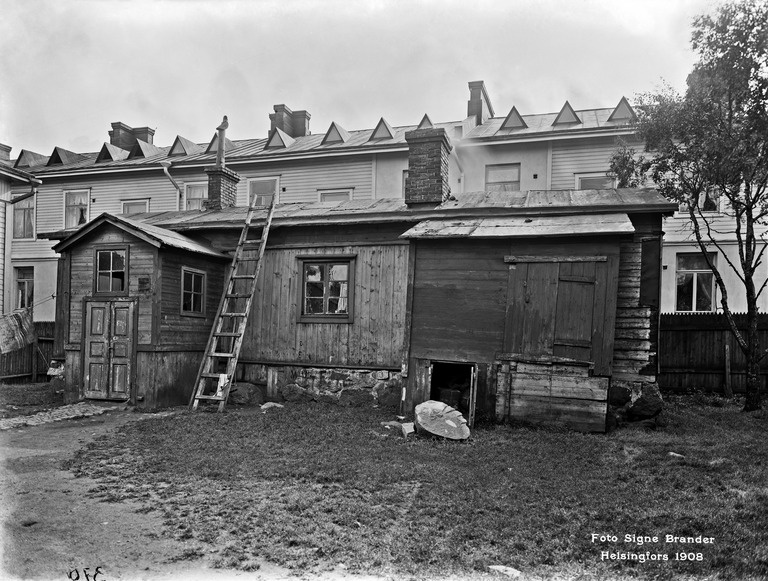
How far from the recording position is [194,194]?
24547 mm

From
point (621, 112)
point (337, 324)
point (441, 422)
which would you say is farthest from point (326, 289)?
point (621, 112)

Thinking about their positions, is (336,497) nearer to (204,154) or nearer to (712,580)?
(712,580)

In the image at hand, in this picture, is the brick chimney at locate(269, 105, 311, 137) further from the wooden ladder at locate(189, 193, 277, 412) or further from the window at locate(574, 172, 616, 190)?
the wooden ladder at locate(189, 193, 277, 412)

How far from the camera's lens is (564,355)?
10398mm

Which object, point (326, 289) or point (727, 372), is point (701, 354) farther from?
point (326, 289)

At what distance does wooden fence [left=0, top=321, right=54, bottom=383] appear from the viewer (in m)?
18.3

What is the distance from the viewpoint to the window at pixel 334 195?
2283 cm

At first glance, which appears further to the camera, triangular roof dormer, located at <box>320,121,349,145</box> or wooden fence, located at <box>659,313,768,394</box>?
triangular roof dormer, located at <box>320,121,349,145</box>

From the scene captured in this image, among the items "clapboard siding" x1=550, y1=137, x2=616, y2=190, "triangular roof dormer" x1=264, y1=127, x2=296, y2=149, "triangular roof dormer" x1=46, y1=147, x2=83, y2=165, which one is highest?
"triangular roof dormer" x1=264, y1=127, x2=296, y2=149

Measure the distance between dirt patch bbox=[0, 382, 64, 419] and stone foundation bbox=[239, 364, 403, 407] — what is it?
412cm

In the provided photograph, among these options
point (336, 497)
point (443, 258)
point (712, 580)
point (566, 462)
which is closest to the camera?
point (712, 580)

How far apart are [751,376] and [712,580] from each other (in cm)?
947

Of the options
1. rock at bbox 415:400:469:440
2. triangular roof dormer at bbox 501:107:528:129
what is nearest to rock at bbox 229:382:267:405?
rock at bbox 415:400:469:440

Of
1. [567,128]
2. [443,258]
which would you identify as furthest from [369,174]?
[443,258]
